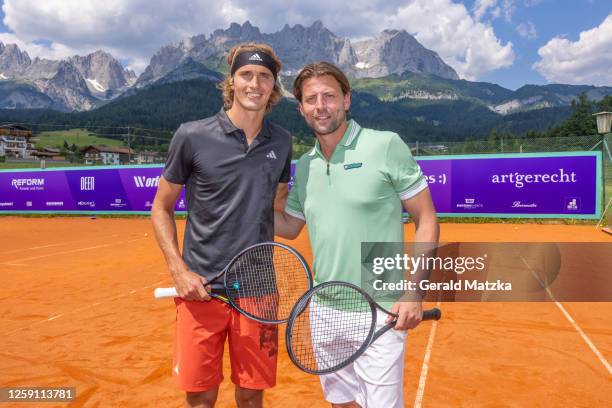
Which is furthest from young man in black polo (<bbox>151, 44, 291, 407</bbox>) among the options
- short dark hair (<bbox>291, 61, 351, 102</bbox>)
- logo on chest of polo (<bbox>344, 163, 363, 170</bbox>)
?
logo on chest of polo (<bbox>344, 163, 363, 170</bbox>)

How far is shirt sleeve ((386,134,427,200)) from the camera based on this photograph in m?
2.47

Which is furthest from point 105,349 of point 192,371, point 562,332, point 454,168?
point 454,168

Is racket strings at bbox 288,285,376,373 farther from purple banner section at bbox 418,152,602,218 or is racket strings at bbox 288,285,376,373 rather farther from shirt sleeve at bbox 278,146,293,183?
purple banner section at bbox 418,152,602,218

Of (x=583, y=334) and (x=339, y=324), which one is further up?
(x=339, y=324)

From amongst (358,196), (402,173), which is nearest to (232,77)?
(358,196)

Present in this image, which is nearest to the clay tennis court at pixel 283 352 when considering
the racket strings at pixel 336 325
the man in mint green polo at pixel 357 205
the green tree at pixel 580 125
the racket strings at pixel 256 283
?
the racket strings at pixel 256 283

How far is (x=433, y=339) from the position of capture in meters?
6.14

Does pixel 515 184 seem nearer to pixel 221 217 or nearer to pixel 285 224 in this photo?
pixel 285 224

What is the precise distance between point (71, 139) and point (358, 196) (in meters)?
154

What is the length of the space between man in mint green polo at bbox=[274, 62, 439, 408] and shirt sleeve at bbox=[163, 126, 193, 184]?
2.61 ft

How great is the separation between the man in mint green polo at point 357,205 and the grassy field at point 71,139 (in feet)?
460

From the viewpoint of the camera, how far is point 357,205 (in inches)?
97.6

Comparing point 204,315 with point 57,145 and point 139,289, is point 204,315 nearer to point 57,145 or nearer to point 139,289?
A: point 139,289

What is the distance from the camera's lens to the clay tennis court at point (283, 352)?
4.67m
